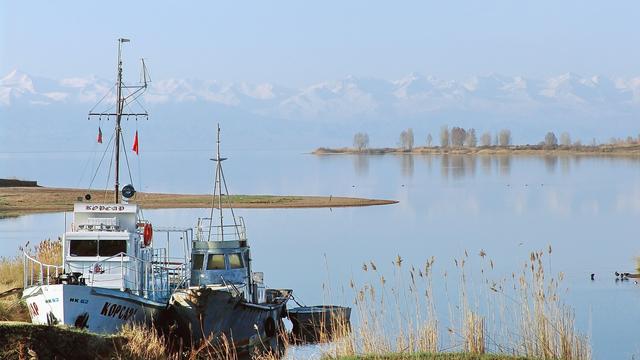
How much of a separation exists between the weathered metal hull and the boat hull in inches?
56.7

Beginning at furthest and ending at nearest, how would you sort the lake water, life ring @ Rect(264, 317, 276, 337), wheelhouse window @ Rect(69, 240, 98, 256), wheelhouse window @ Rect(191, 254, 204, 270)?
the lake water
wheelhouse window @ Rect(191, 254, 204, 270)
life ring @ Rect(264, 317, 276, 337)
wheelhouse window @ Rect(69, 240, 98, 256)

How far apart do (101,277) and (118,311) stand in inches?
57.4

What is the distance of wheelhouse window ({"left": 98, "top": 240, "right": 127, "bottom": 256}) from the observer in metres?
29.6

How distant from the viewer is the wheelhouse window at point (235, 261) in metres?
33.7

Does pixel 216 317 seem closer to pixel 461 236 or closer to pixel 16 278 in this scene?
pixel 16 278

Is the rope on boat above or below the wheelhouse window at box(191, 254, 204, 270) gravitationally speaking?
below

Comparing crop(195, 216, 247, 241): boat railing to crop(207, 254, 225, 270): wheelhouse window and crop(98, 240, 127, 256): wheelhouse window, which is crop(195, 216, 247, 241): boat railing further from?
crop(98, 240, 127, 256): wheelhouse window

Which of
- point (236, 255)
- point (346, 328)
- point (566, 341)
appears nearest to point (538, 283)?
point (566, 341)

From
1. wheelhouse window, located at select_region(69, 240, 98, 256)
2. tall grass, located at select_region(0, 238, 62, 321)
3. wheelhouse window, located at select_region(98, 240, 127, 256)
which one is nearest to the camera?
tall grass, located at select_region(0, 238, 62, 321)

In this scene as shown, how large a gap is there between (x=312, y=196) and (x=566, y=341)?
269ft

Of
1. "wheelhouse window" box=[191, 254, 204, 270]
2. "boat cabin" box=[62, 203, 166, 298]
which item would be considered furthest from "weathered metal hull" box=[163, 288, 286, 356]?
"wheelhouse window" box=[191, 254, 204, 270]

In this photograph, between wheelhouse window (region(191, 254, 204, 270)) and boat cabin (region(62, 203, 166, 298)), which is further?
wheelhouse window (region(191, 254, 204, 270))

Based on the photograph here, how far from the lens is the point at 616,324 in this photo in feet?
113

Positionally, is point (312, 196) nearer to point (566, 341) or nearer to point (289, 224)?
point (289, 224)
